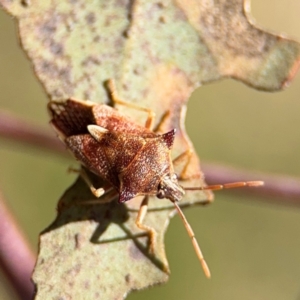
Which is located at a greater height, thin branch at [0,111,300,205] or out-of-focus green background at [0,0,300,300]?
thin branch at [0,111,300,205]

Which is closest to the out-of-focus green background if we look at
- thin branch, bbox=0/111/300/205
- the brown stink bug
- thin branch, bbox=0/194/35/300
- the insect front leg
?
thin branch, bbox=0/111/300/205

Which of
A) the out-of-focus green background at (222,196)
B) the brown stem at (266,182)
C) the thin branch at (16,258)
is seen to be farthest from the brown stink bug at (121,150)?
the out-of-focus green background at (222,196)

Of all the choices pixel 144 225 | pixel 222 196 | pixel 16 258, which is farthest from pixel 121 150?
pixel 222 196

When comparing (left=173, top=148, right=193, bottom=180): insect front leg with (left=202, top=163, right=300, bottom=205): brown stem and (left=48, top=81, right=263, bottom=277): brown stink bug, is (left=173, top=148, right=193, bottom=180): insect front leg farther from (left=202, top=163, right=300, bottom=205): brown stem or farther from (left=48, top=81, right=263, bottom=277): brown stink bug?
(left=202, top=163, right=300, bottom=205): brown stem

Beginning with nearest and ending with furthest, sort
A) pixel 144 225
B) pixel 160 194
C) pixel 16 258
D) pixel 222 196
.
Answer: pixel 16 258 → pixel 144 225 → pixel 160 194 → pixel 222 196

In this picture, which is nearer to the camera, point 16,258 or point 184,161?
point 16,258

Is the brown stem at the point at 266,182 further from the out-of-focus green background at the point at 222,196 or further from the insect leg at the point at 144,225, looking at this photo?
the out-of-focus green background at the point at 222,196

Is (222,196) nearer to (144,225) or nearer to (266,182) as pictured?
(266,182)
